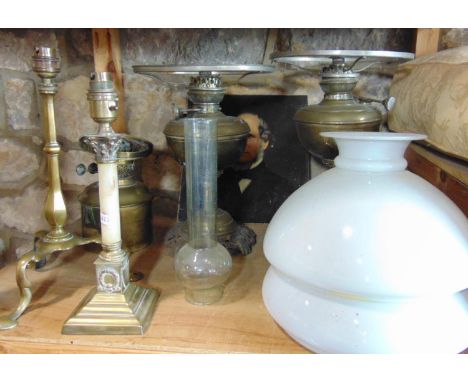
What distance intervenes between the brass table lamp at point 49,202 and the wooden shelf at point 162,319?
44 millimetres

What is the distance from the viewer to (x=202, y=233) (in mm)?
803

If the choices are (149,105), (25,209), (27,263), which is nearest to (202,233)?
(27,263)

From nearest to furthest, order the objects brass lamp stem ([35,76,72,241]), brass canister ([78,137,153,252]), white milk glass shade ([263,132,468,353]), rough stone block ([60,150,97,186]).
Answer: white milk glass shade ([263,132,468,353]) < brass lamp stem ([35,76,72,241]) < brass canister ([78,137,153,252]) < rough stone block ([60,150,97,186])

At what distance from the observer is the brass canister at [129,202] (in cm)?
96

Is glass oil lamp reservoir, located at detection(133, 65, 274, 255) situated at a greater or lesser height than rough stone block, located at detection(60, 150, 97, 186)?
greater

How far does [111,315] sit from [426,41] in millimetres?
939

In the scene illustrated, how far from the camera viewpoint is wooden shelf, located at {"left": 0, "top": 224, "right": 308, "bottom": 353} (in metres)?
0.68

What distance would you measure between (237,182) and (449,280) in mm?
676

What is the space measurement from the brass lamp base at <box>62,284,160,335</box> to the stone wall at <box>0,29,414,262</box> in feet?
1.78

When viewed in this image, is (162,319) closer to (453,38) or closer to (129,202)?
(129,202)

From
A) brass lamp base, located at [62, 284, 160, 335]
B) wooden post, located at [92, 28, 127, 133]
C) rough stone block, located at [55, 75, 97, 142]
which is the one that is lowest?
brass lamp base, located at [62, 284, 160, 335]

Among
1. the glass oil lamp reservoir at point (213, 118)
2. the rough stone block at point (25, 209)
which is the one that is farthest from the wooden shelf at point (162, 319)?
the rough stone block at point (25, 209)

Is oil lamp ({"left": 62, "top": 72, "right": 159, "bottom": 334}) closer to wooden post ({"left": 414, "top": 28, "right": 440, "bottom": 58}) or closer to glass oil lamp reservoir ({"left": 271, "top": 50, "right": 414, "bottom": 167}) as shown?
glass oil lamp reservoir ({"left": 271, "top": 50, "right": 414, "bottom": 167})

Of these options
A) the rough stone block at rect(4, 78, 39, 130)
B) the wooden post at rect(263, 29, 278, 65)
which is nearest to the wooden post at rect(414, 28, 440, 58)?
the wooden post at rect(263, 29, 278, 65)
